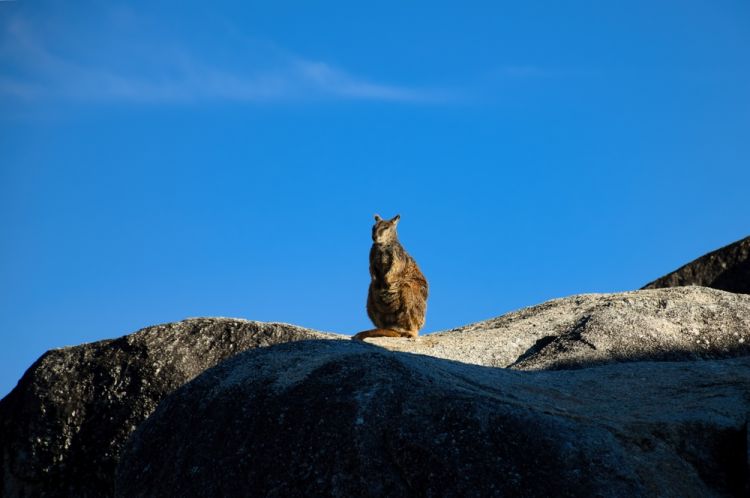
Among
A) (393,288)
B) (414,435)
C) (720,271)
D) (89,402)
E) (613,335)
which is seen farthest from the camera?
(720,271)

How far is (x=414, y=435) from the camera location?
3.97m

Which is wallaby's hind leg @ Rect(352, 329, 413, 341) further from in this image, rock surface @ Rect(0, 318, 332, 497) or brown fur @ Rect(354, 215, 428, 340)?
rock surface @ Rect(0, 318, 332, 497)

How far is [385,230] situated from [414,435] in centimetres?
772

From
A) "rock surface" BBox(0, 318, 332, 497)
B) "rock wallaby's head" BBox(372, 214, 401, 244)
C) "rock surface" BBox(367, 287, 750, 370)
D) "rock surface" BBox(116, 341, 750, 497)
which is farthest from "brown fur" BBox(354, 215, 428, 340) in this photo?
"rock surface" BBox(116, 341, 750, 497)

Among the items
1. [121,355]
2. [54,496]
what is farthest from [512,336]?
[54,496]

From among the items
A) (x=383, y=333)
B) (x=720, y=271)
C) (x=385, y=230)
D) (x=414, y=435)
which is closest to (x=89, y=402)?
(x=383, y=333)

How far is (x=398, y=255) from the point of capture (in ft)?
37.5

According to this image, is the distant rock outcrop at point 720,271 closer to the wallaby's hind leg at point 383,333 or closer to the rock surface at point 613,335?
the rock surface at point 613,335

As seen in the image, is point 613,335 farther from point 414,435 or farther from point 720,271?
point 414,435

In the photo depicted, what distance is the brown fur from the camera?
11.0m

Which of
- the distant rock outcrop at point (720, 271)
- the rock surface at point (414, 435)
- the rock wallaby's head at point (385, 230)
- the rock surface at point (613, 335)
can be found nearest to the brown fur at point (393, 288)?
the rock wallaby's head at point (385, 230)

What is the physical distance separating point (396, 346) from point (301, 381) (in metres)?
5.00

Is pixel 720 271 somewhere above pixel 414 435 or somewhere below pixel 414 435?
above

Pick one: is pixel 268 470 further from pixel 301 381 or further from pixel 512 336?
pixel 512 336
